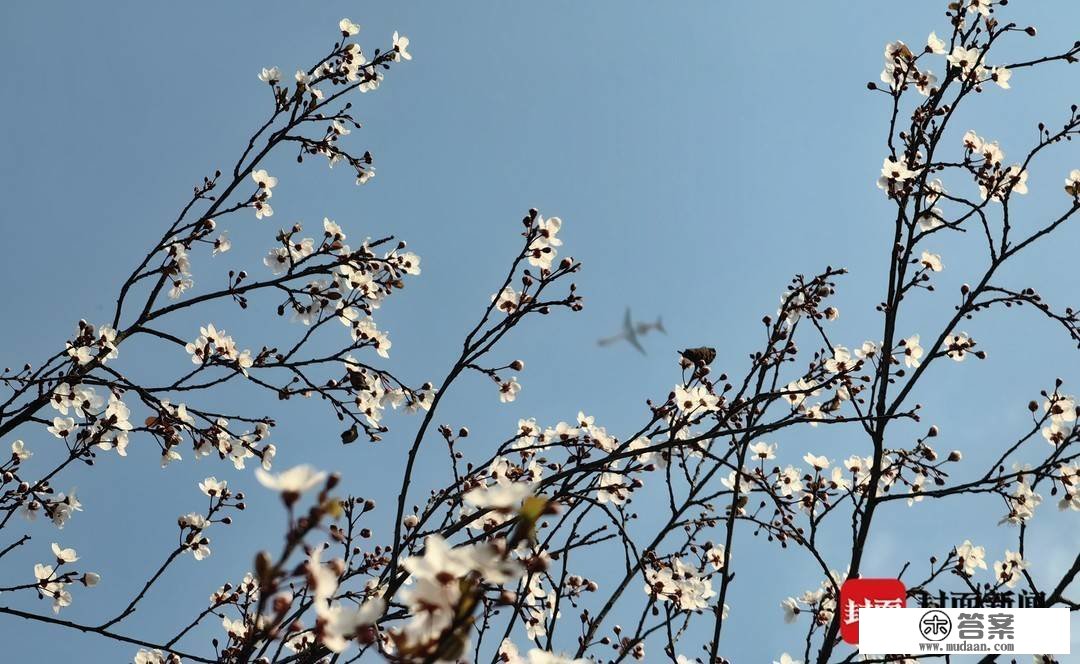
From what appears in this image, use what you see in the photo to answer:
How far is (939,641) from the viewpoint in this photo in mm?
3721

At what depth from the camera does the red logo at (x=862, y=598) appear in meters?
3.40

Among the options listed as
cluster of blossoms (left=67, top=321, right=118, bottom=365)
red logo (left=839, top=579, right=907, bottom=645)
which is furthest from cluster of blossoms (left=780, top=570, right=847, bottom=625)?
cluster of blossoms (left=67, top=321, right=118, bottom=365)

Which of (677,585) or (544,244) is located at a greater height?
(544,244)

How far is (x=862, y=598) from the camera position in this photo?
3525mm

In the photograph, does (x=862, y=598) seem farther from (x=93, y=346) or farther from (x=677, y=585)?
(x=93, y=346)

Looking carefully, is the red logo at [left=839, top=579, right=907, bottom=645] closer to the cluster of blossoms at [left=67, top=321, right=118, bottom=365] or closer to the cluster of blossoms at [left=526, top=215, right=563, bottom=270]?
the cluster of blossoms at [left=526, top=215, right=563, bottom=270]

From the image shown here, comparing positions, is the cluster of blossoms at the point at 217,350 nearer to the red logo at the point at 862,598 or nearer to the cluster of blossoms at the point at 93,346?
the cluster of blossoms at the point at 93,346

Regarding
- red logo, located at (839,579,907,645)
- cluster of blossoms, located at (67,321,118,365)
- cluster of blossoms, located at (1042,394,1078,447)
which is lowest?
red logo, located at (839,579,907,645)

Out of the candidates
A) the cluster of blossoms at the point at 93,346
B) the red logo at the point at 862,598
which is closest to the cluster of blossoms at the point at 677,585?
the red logo at the point at 862,598

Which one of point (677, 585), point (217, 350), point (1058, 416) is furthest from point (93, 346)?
point (1058, 416)

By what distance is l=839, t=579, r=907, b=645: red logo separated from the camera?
3.40 meters

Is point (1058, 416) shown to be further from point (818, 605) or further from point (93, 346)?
point (93, 346)

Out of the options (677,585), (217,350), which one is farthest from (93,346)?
(677,585)

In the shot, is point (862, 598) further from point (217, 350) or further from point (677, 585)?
point (217, 350)
